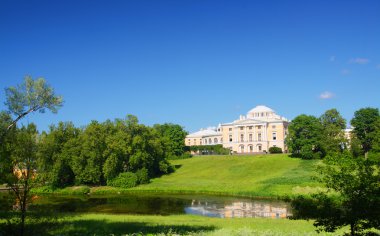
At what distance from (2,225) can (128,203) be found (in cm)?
2880

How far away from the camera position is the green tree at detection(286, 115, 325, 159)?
80688mm

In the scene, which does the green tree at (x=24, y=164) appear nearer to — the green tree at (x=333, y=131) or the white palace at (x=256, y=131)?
the green tree at (x=333, y=131)

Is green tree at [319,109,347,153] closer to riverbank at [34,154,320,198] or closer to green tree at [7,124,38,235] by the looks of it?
riverbank at [34,154,320,198]

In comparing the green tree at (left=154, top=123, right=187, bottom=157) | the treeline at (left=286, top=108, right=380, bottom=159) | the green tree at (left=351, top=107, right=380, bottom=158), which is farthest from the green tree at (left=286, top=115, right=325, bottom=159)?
the green tree at (left=154, top=123, right=187, bottom=157)

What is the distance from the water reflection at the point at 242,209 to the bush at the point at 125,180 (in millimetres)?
20359

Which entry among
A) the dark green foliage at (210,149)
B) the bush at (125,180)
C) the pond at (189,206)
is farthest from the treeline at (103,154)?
the dark green foliage at (210,149)

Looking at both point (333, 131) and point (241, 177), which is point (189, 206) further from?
point (333, 131)

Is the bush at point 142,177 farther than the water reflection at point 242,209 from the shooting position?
Yes

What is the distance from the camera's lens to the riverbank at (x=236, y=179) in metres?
52.1

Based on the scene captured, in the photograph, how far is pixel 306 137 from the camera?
8462 cm

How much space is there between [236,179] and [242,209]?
2890 centimetres

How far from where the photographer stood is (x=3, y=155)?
1591cm

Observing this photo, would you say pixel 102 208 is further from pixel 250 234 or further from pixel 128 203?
pixel 250 234

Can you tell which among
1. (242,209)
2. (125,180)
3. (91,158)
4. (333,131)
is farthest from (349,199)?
(333,131)
